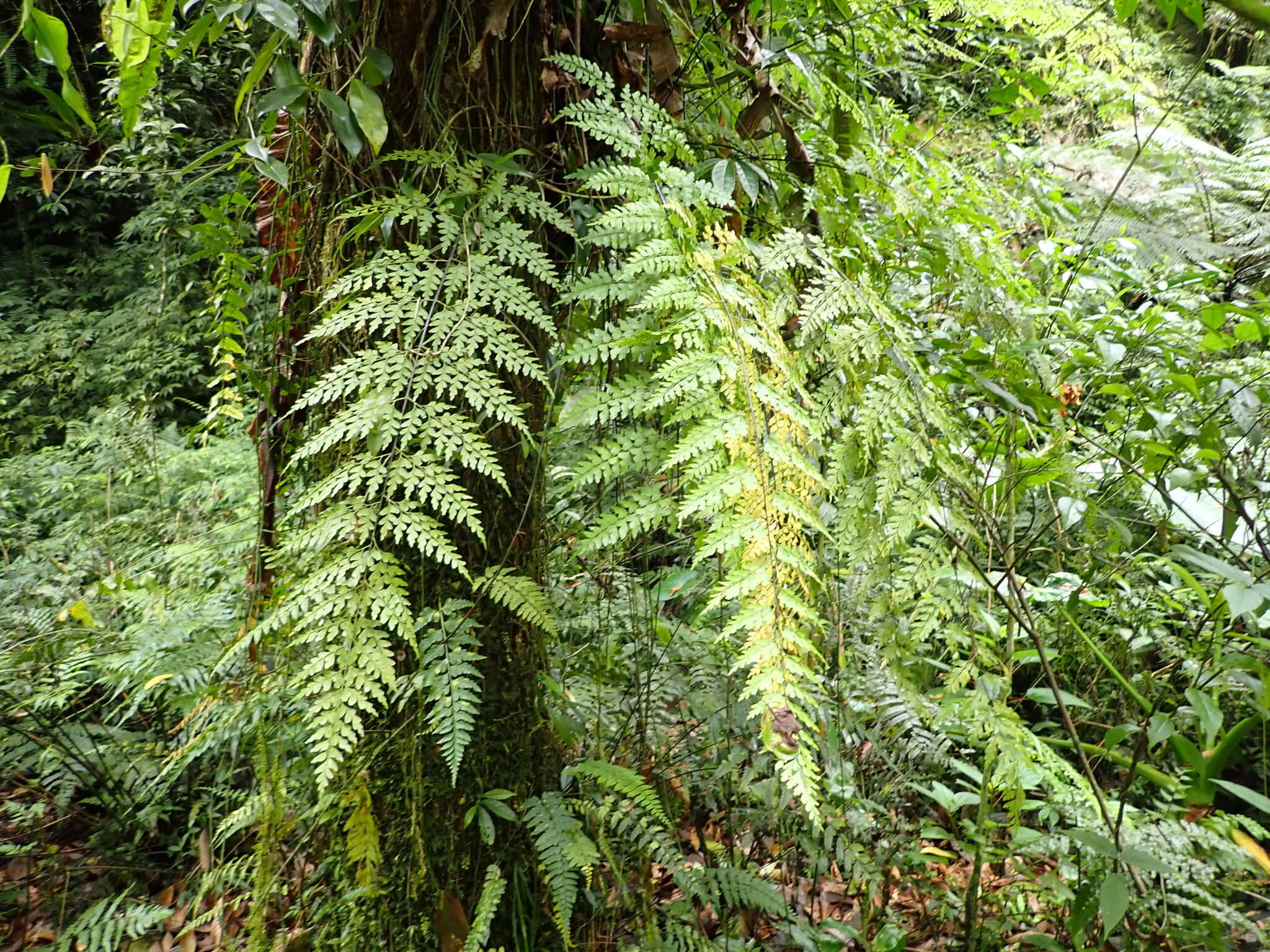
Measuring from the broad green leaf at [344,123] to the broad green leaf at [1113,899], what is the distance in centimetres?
167

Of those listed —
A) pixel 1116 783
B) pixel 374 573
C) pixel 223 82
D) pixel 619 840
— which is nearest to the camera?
pixel 374 573

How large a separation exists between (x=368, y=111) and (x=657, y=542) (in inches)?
62.5

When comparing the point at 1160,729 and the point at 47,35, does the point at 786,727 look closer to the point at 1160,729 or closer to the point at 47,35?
the point at 1160,729

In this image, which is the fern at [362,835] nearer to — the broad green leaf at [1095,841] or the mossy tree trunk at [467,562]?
the mossy tree trunk at [467,562]

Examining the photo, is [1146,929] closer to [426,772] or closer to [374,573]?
[426,772]

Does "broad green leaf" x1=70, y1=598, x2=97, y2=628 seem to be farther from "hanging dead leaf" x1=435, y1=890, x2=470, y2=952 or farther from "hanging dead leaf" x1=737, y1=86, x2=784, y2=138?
"hanging dead leaf" x1=737, y1=86, x2=784, y2=138

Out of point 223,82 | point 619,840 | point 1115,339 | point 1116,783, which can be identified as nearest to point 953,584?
point 619,840

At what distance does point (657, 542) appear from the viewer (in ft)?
7.96

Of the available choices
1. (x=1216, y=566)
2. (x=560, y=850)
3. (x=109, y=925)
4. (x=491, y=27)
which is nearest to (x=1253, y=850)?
(x=1216, y=566)

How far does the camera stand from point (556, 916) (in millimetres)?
1223

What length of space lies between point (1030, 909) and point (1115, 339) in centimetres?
152

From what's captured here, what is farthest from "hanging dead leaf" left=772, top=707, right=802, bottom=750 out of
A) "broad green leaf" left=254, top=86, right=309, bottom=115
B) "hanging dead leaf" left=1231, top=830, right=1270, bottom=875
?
"broad green leaf" left=254, top=86, right=309, bottom=115

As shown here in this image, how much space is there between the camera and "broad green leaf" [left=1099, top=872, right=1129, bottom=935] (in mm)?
1318

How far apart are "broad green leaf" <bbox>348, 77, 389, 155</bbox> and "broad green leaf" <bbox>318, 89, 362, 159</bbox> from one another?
1 centimetres
